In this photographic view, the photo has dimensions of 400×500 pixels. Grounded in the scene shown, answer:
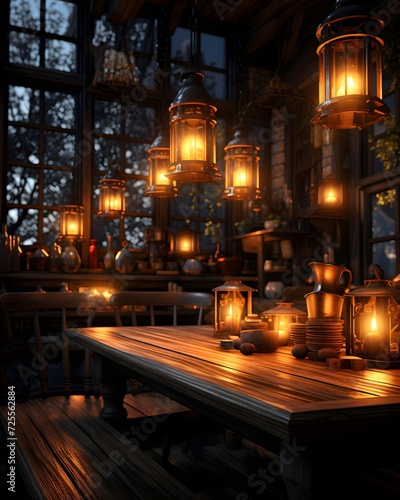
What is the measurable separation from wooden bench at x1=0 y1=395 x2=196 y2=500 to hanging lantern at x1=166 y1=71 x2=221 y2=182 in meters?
1.14

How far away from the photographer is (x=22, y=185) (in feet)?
19.2

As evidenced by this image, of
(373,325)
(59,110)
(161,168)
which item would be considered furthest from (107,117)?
(373,325)

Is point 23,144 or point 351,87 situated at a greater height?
point 23,144

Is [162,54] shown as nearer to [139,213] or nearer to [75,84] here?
[75,84]

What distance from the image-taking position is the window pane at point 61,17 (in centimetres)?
613

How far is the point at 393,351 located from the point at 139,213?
4.95 m

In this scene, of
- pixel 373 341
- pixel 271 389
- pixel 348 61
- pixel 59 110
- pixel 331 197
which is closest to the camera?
pixel 271 389

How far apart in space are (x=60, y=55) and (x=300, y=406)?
19.3ft

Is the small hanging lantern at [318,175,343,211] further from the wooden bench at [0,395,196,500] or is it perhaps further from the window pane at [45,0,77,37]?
the wooden bench at [0,395,196,500]

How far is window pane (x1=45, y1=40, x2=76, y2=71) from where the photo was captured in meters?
6.07

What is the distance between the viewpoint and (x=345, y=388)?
127 centimetres

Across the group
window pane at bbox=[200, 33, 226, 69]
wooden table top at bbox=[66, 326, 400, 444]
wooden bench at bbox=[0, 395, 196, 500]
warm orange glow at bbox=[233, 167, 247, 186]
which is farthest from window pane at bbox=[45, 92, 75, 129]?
wooden table top at bbox=[66, 326, 400, 444]

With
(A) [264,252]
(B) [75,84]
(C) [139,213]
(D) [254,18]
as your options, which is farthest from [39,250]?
(D) [254,18]

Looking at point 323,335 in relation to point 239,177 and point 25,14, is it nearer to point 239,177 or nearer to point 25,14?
point 239,177
